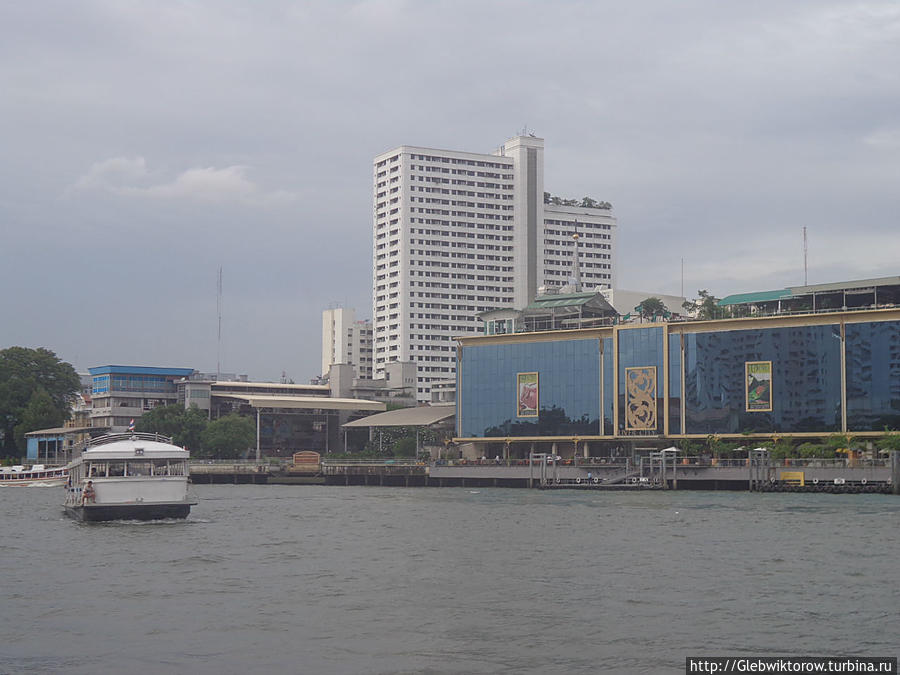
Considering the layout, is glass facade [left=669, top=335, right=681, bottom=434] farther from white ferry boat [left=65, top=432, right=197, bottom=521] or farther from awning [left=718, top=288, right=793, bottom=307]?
white ferry boat [left=65, top=432, right=197, bottom=521]

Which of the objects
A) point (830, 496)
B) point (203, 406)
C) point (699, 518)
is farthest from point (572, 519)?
point (203, 406)

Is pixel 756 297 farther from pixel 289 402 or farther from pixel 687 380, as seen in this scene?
pixel 289 402

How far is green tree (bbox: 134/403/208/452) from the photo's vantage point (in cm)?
17688

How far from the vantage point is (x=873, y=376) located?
127 meters

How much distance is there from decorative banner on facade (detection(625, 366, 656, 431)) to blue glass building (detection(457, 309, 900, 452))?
0.12m

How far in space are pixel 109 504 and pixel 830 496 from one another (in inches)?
2477

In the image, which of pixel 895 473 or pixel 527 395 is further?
pixel 527 395

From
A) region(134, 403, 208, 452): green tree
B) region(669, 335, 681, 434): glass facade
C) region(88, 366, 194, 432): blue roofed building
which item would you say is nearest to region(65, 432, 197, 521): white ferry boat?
region(669, 335, 681, 434): glass facade

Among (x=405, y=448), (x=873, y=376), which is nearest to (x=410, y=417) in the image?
(x=405, y=448)

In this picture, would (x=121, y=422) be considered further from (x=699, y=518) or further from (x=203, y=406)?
(x=699, y=518)

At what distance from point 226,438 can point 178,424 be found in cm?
784

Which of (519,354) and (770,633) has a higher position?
(519,354)

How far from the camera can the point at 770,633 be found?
1182 inches

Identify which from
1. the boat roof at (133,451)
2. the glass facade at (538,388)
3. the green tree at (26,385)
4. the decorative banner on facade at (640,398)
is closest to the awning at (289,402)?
the green tree at (26,385)
